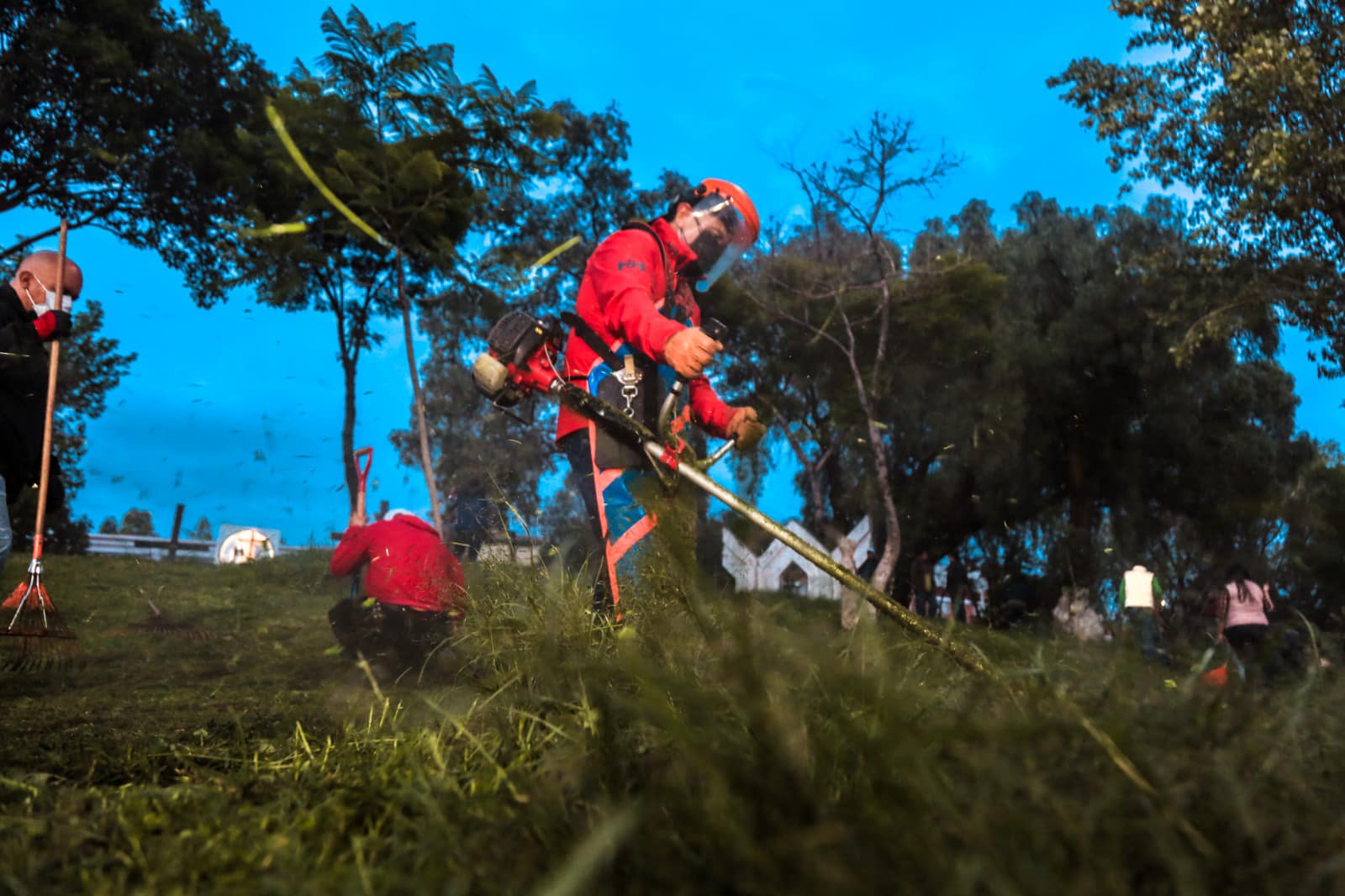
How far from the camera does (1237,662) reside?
1067 millimetres

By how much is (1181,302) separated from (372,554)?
15663mm

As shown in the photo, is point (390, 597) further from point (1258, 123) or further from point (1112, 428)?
point (1112, 428)

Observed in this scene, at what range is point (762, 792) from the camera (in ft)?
2.48

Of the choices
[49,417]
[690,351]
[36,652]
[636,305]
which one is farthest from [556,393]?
[36,652]

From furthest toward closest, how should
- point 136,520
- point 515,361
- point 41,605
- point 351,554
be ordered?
point 136,520, point 351,554, point 41,605, point 515,361

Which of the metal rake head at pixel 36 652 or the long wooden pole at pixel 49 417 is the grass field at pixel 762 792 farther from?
the metal rake head at pixel 36 652

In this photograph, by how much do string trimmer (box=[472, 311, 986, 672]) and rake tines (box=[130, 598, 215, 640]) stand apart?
5.07 meters

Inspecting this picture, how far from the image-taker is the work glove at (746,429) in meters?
3.60

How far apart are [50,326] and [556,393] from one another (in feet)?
8.20

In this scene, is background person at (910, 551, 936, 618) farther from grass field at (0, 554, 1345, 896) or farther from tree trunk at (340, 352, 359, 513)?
grass field at (0, 554, 1345, 896)

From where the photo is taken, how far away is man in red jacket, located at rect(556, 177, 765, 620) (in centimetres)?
335

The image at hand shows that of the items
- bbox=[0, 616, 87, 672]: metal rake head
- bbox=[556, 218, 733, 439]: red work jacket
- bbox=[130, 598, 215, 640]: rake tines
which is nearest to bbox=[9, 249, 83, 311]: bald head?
bbox=[0, 616, 87, 672]: metal rake head

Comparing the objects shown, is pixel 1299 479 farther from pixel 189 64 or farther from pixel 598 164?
pixel 189 64

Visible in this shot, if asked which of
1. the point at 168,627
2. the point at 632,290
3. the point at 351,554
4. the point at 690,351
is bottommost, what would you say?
the point at 168,627
